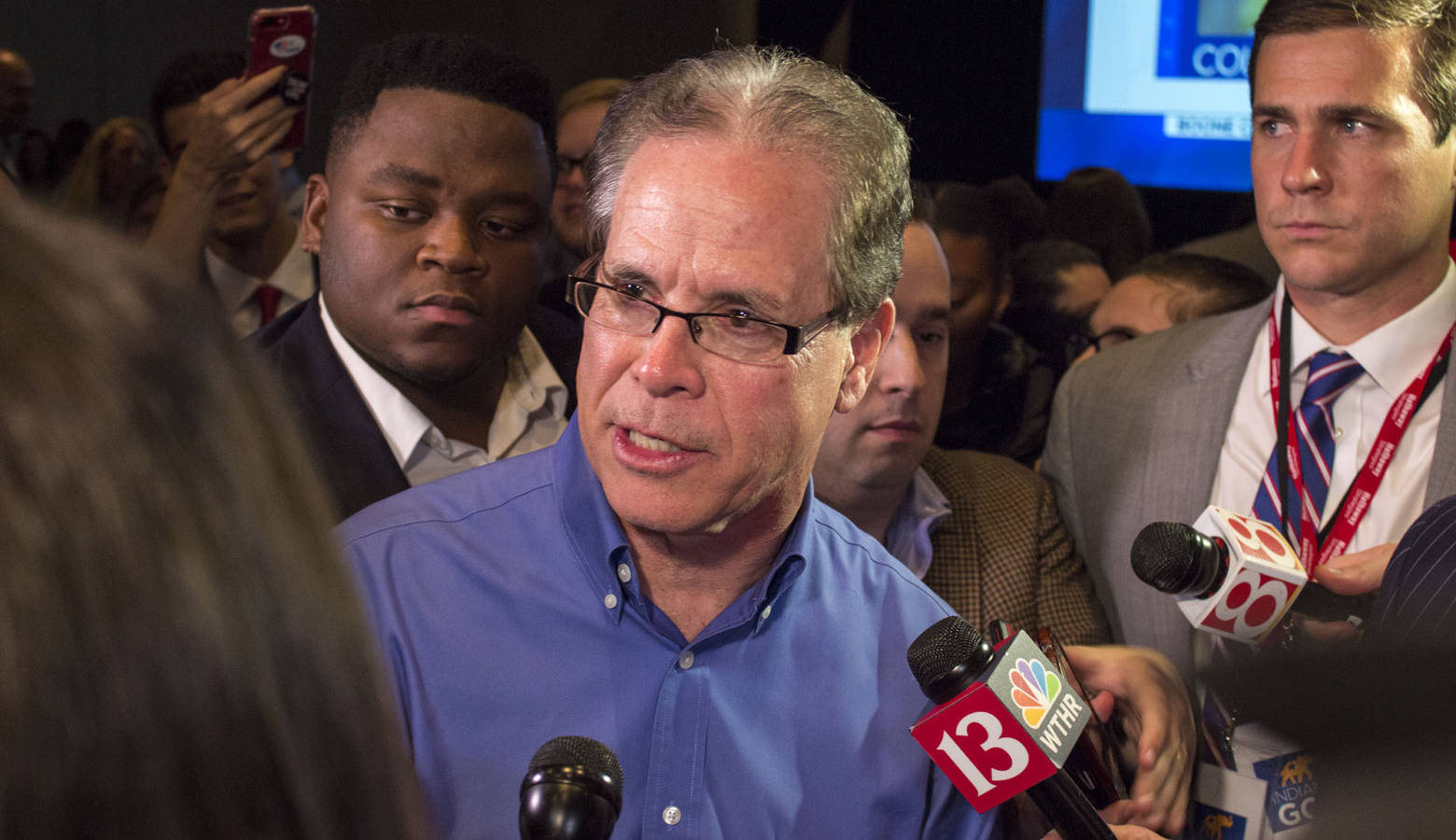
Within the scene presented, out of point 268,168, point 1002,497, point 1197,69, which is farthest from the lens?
point 1197,69

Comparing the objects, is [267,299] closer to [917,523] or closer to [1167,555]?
[917,523]

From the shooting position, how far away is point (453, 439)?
2.14 m

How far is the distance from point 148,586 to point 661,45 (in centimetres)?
626

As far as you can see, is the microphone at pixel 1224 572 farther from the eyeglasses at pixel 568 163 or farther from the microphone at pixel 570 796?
the eyeglasses at pixel 568 163

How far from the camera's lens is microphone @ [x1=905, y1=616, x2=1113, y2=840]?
1.20 metres

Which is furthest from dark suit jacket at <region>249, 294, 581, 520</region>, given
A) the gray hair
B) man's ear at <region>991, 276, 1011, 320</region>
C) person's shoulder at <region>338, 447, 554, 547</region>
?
man's ear at <region>991, 276, 1011, 320</region>

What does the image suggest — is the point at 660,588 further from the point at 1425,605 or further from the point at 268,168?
the point at 268,168

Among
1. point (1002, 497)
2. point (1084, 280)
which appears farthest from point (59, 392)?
point (1084, 280)

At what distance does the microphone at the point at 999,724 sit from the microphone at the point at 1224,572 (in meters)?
0.38

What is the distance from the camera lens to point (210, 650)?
462 millimetres

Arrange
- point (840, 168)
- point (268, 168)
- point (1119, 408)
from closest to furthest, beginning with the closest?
point (840, 168) → point (1119, 408) → point (268, 168)

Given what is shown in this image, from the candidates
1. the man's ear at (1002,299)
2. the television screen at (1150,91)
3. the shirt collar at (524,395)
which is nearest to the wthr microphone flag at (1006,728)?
the shirt collar at (524,395)

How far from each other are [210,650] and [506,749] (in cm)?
97

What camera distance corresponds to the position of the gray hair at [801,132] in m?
1.45
